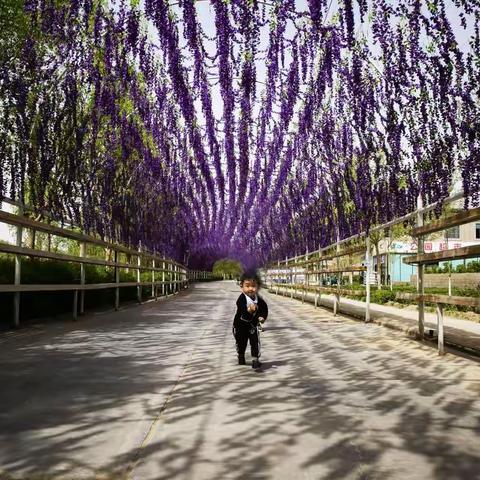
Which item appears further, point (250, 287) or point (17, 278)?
point (17, 278)

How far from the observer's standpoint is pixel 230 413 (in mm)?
3746

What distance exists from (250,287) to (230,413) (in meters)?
2.51

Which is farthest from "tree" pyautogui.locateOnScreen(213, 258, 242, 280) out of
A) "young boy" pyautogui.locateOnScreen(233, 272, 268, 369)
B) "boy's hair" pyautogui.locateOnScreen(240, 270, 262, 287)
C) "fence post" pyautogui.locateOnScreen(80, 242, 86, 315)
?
"young boy" pyautogui.locateOnScreen(233, 272, 268, 369)

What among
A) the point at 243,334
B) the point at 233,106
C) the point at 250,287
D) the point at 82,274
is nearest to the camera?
the point at 243,334

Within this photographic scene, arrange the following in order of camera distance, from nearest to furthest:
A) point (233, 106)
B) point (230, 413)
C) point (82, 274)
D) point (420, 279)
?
point (230, 413)
point (420, 279)
point (82, 274)
point (233, 106)

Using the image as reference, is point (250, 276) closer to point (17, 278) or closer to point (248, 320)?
point (248, 320)

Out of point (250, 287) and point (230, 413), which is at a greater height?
point (250, 287)

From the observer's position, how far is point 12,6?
11344 millimetres

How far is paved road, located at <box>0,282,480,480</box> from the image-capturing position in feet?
9.13

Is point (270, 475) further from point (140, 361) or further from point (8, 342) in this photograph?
point (8, 342)

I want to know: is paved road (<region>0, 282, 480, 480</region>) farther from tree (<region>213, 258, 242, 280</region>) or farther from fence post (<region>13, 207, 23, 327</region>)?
tree (<region>213, 258, 242, 280</region>)

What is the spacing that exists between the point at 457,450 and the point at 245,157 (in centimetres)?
1608

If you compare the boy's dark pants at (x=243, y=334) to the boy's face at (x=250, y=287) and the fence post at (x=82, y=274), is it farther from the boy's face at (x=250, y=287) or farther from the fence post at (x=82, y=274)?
the fence post at (x=82, y=274)

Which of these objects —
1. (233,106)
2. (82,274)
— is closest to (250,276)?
(82,274)
